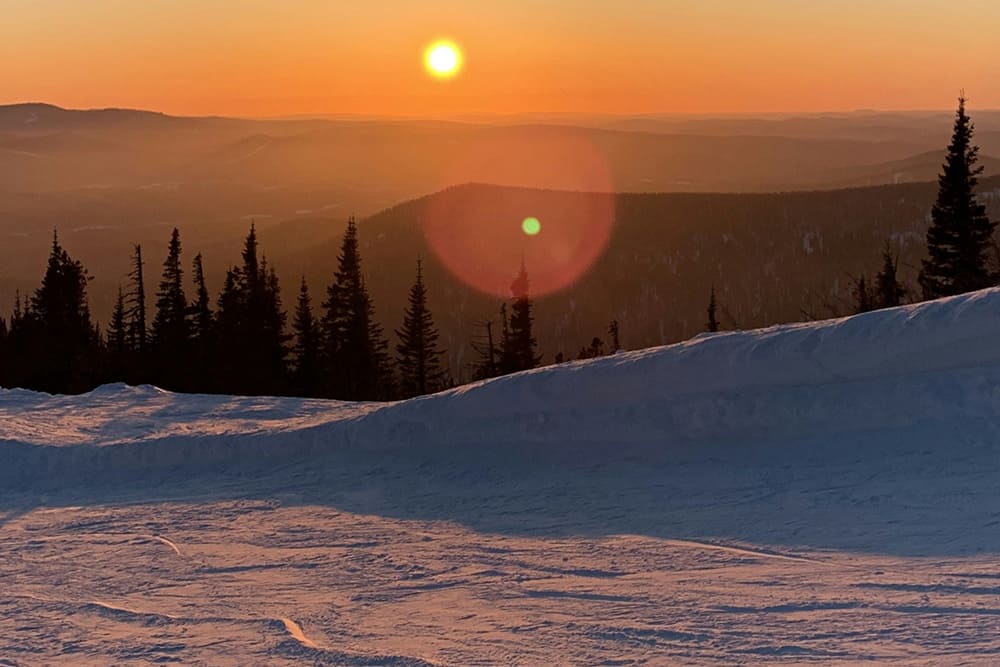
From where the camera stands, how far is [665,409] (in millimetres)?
10984

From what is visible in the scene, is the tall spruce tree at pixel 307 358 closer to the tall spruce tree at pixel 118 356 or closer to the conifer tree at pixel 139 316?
the conifer tree at pixel 139 316

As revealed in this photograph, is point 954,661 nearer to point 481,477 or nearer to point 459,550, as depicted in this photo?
point 459,550

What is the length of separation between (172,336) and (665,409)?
152ft

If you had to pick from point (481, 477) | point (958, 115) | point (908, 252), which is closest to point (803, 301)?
point (908, 252)

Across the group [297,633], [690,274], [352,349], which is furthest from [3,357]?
[690,274]

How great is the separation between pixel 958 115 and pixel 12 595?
4344cm

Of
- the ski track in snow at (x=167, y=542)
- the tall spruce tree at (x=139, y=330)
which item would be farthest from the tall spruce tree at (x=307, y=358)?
the ski track in snow at (x=167, y=542)

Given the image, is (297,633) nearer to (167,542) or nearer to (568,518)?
(167,542)

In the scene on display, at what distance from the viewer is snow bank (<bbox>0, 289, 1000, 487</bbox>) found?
9.79 metres

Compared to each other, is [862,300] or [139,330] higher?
[139,330]

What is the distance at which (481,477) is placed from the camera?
10.9 metres

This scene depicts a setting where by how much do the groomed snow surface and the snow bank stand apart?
30 millimetres

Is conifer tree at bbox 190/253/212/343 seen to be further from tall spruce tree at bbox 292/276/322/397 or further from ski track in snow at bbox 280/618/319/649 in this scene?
ski track in snow at bbox 280/618/319/649

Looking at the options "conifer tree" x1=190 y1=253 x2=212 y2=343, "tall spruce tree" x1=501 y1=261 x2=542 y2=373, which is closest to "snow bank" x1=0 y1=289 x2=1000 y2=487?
"tall spruce tree" x1=501 y1=261 x2=542 y2=373
